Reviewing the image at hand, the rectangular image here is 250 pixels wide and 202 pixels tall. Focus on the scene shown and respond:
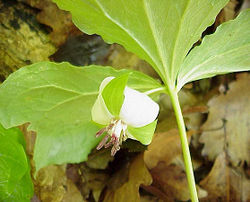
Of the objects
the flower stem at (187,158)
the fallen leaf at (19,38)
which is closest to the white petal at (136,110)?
the flower stem at (187,158)

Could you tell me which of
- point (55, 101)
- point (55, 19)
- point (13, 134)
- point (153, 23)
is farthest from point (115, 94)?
point (55, 19)

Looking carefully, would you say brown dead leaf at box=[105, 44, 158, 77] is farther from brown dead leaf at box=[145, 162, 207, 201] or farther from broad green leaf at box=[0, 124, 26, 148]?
broad green leaf at box=[0, 124, 26, 148]

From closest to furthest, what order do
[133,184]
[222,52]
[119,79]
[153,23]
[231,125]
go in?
[119,79], [153,23], [222,52], [133,184], [231,125]

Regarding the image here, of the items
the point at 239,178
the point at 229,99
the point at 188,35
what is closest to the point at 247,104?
the point at 229,99

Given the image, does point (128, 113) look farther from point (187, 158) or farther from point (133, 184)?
point (133, 184)

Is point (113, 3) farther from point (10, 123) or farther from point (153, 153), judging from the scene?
point (153, 153)
